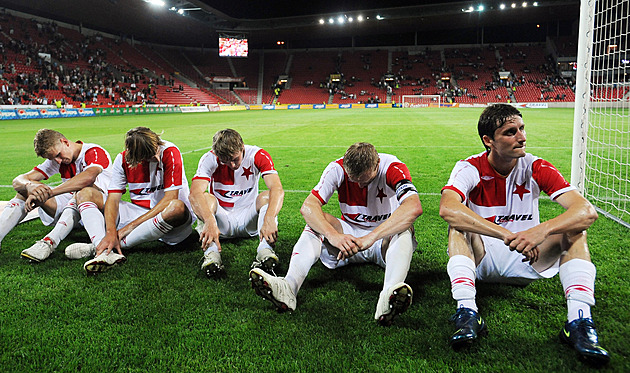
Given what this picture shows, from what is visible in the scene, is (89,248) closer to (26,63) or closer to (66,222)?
(66,222)

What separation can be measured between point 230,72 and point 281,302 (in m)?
65.4

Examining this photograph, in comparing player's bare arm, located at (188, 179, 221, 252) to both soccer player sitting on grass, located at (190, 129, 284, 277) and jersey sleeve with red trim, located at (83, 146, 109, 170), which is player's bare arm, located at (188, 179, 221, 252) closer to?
soccer player sitting on grass, located at (190, 129, 284, 277)

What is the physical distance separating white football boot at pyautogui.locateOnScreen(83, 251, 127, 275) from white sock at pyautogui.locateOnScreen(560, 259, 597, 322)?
3.55 meters

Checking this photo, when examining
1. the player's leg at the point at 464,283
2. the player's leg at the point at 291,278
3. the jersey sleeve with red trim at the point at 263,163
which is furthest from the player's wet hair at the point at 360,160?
the jersey sleeve with red trim at the point at 263,163

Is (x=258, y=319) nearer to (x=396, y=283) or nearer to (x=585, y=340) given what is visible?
(x=396, y=283)

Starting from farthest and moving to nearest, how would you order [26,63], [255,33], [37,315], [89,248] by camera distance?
[255,33] → [26,63] → [89,248] → [37,315]

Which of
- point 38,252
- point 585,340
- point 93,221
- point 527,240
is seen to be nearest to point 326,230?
point 527,240

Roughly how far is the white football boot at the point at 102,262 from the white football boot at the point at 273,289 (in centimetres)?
162

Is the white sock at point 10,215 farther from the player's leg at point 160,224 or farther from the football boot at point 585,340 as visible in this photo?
the football boot at point 585,340

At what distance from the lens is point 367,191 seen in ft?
11.5

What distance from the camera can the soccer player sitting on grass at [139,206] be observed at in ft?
12.9

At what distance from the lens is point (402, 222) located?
3.09m

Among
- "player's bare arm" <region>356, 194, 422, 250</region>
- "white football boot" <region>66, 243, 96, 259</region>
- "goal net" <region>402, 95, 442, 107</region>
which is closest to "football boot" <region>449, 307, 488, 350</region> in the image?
"player's bare arm" <region>356, 194, 422, 250</region>

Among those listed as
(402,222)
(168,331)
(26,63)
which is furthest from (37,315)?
(26,63)
